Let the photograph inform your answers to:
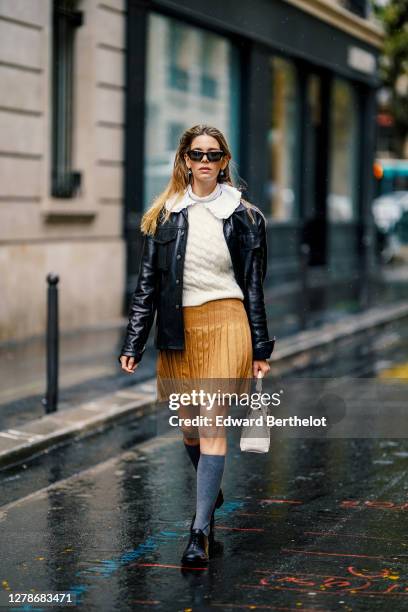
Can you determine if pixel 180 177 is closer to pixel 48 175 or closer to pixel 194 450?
pixel 194 450

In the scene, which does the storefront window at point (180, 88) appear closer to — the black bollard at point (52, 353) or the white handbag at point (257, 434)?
the black bollard at point (52, 353)

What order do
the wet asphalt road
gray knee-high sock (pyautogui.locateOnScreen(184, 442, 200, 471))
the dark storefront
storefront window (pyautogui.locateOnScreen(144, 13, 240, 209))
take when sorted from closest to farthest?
1. the wet asphalt road
2. gray knee-high sock (pyautogui.locateOnScreen(184, 442, 200, 471))
3. the dark storefront
4. storefront window (pyautogui.locateOnScreen(144, 13, 240, 209))

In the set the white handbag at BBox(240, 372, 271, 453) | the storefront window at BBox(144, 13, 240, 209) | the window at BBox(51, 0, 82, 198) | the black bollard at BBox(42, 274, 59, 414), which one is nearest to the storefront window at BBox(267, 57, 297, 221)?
the storefront window at BBox(144, 13, 240, 209)

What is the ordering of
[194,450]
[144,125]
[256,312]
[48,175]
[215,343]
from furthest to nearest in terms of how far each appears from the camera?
[144,125], [48,175], [194,450], [256,312], [215,343]

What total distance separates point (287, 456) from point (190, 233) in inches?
110

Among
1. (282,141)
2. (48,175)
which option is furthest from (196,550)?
(282,141)

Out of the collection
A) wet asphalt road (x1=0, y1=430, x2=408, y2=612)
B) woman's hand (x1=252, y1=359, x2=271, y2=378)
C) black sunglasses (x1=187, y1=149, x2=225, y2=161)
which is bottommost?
wet asphalt road (x1=0, y1=430, x2=408, y2=612)

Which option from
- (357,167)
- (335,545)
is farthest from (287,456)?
(357,167)

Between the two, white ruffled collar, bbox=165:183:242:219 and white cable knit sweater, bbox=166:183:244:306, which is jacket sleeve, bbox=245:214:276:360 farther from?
white ruffled collar, bbox=165:183:242:219

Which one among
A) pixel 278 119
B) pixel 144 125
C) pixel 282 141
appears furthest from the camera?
pixel 282 141

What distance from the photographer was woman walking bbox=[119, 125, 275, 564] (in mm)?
5312

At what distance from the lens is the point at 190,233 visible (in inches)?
212

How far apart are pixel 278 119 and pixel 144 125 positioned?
238 inches

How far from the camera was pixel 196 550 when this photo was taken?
17.0ft
